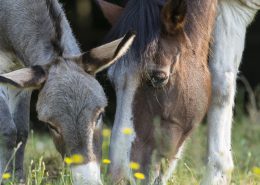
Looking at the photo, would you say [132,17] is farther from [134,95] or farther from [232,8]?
[232,8]

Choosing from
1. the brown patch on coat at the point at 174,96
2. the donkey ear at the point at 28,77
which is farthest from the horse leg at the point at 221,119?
the donkey ear at the point at 28,77

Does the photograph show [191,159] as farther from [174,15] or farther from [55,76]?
[55,76]

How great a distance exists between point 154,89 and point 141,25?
18.1 inches

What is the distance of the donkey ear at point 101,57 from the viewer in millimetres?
5433

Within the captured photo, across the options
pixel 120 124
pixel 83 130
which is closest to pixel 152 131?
pixel 120 124

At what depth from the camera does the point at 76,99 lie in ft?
17.3

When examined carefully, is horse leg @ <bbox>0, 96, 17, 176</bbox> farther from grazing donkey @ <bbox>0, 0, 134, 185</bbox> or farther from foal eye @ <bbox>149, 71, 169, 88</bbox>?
foal eye @ <bbox>149, 71, 169, 88</bbox>

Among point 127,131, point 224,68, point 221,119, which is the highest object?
point 127,131

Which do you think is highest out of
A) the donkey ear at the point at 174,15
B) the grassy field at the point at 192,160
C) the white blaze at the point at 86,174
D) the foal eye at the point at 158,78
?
the donkey ear at the point at 174,15

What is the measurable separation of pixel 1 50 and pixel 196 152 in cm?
184

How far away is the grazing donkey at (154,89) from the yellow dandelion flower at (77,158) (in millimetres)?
441

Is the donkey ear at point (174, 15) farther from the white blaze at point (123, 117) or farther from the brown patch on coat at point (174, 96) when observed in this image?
the white blaze at point (123, 117)

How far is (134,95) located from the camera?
18.8 feet

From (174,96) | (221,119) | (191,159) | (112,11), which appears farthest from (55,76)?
(191,159)
